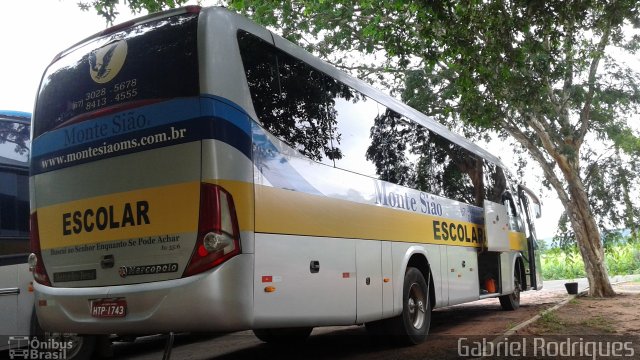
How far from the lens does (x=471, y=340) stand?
784 cm

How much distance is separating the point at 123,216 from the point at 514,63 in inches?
290

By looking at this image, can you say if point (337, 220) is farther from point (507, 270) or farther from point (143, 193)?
point (507, 270)

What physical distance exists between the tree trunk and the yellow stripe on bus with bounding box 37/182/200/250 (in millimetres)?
14450

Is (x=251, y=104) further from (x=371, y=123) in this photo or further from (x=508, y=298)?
(x=508, y=298)

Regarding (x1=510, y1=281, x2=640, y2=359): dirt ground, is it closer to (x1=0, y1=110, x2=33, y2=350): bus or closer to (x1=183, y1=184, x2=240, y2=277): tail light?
(x1=183, y1=184, x2=240, y2=277): tail light

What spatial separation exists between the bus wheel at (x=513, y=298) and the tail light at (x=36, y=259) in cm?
998

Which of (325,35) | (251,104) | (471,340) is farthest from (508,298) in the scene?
(251,104)

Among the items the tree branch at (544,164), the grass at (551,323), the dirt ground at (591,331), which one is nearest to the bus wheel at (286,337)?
the dirt ground at (591,331)

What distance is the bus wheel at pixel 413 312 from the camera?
729cm

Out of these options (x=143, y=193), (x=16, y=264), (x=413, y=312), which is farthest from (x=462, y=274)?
(x=16, y=264)

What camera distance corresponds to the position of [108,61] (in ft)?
17.1

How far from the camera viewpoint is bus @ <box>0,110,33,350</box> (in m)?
7.11

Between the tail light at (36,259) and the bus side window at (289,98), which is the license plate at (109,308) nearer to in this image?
the tail light at (36,259)

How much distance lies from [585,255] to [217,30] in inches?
590
